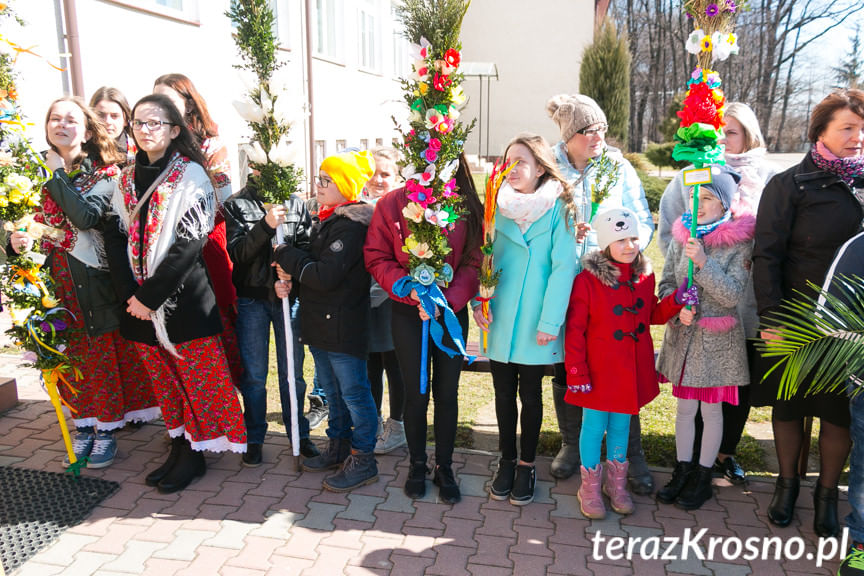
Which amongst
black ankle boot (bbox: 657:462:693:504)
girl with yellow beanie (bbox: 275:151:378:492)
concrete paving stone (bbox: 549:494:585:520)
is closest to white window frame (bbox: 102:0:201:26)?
girl with yellow beanie (bbox: 275:151:378:492)

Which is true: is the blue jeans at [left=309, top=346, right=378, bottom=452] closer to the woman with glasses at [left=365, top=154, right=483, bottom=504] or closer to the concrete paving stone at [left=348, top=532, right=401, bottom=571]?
the woman with glasses at [left=365, top=154, right=483, bottom=504]

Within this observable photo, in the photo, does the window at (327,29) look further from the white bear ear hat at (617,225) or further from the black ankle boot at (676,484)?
the black ankle boot at (676,484)

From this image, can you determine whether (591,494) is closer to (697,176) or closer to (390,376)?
(390,376)

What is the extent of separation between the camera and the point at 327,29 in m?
14.6

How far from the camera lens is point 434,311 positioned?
3.48m

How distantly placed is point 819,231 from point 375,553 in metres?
2.71

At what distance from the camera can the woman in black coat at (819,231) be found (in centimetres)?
331

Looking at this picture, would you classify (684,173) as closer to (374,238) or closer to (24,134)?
(374,238)

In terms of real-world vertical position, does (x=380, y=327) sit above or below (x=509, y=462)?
above

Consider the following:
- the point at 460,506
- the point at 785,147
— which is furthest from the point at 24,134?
the point at 785,147

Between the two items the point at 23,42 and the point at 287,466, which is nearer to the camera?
the point at 287,466

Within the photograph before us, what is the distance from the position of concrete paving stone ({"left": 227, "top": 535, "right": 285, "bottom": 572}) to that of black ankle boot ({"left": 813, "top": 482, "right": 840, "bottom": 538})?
2.72 metres

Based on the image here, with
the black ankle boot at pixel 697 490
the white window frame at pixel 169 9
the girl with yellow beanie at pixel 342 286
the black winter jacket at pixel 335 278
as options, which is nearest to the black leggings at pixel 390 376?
the girl with yellow beanie at pixel 342 286

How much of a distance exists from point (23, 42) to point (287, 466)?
5238 mm
